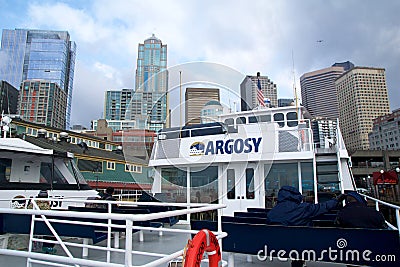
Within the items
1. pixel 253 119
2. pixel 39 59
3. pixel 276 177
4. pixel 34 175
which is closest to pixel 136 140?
pixel 34 175

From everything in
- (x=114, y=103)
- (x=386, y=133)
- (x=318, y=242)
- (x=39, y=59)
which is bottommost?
(x=318, y=242)

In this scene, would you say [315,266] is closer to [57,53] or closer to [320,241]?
[320,241]

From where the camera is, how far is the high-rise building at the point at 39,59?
116m

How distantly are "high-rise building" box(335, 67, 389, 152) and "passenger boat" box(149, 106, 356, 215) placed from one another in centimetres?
11624

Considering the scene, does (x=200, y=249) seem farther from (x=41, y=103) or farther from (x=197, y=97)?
(x=41, y=103)

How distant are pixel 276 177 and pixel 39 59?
5287 inches

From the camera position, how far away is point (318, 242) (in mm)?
3363

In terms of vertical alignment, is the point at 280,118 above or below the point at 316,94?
below

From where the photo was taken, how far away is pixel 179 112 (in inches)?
314

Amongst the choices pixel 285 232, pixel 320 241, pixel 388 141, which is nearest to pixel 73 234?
pixel 285 232

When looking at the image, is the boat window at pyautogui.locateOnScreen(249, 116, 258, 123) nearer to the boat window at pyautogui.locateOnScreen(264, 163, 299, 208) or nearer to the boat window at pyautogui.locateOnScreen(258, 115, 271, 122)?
the boat window at pyautogui.locateOnScreen(258, 115, 271, 122)

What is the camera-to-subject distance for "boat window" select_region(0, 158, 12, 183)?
22.2 feet

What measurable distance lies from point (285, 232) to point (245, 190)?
481 centimetres

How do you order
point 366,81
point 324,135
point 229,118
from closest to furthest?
point 324,135
point 229,118
point 366,81
